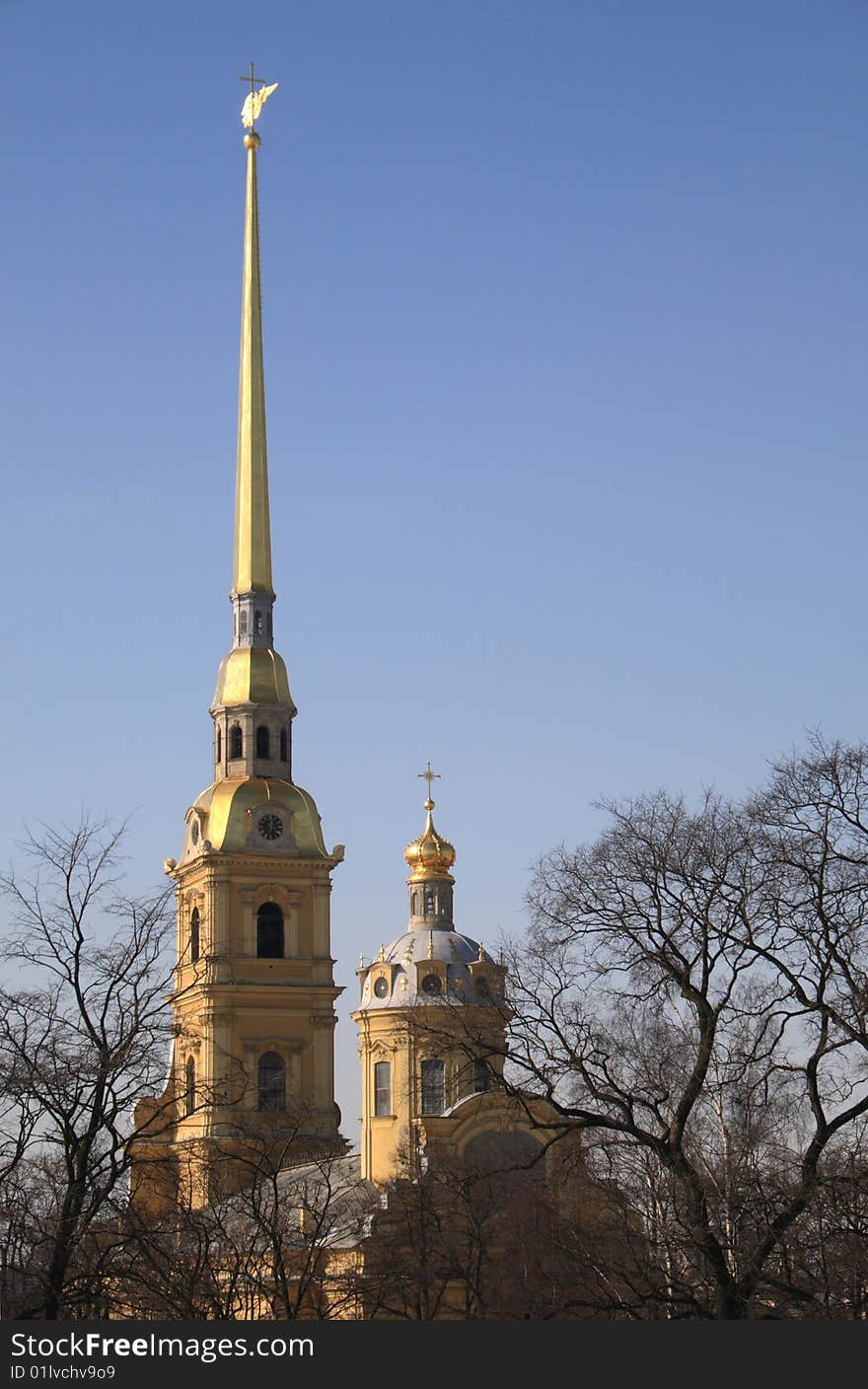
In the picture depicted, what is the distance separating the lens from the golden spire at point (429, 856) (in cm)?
9362

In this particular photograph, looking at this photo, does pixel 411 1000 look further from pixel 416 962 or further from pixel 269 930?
pixel 269 930

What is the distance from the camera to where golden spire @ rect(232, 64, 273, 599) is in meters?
101

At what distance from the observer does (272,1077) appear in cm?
9238

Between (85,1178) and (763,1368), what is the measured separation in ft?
35.6

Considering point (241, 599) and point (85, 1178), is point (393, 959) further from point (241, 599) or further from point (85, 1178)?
point (85, 1178)

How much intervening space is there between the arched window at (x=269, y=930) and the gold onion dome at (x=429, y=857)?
20.7ft

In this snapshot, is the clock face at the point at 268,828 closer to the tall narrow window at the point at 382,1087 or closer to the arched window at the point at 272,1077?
the arched window at the point at 272,1077

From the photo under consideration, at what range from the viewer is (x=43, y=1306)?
29531 mm

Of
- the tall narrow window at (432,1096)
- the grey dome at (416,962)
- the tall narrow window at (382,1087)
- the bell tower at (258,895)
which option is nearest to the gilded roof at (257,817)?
the bell tower at (258,895)

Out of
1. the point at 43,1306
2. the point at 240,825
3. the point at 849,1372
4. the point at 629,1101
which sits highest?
the point at 240,825

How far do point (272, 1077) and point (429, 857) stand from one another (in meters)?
11.3

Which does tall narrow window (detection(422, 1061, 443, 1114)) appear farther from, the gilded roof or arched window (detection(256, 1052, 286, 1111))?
the gilded roof

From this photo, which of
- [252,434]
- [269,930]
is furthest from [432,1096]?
[252,434]

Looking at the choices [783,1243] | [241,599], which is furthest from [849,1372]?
[241,599]
